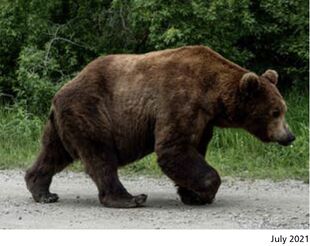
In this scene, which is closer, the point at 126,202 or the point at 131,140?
the point at 126,202

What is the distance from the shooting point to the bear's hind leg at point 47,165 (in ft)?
30.3

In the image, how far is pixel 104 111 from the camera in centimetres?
897

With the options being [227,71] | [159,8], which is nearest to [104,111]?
[227,71]

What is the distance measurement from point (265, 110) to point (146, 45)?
21.9 ft

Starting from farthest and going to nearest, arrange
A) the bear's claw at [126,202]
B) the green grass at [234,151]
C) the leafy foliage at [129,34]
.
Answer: the leafy foliage at [129,34] → the green grass at [234,151] → the bear's claw at [126,202]

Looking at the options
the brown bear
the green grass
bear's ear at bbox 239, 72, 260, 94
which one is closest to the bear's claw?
the brown bear

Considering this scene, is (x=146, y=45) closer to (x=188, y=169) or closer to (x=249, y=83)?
(x=249, y=83)

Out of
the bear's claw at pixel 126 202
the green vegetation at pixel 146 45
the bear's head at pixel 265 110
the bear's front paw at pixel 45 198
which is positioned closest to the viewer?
the bear's claw at pixel 126 202

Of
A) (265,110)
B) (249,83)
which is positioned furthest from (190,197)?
(249,83)

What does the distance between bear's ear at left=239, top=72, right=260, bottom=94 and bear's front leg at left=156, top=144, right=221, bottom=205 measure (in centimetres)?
81

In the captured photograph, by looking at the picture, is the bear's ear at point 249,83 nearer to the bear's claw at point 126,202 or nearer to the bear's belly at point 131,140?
the bear's belly at point 131,140

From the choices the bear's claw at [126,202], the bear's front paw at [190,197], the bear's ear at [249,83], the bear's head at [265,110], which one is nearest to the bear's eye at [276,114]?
the bear's head at [265,110]

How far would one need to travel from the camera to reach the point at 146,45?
15.4m

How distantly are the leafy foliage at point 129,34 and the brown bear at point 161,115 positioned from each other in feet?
14.5
